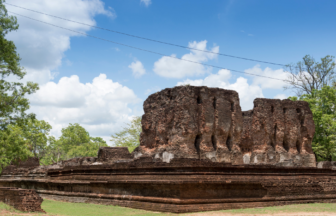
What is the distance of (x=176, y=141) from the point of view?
1755cm

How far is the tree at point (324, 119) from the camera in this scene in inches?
1016

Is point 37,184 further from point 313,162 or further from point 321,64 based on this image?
point 321,64

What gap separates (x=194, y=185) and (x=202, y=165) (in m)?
0.75

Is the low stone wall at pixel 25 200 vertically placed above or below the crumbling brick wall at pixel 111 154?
below

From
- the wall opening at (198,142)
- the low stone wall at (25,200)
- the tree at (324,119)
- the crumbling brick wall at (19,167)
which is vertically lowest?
the low stone wall at (25,200)

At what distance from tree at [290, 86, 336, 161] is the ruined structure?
7.65 ft

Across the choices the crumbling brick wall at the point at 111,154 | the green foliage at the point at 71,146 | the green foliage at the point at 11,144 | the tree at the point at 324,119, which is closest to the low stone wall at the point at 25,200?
the green foliage at the point at 11,144

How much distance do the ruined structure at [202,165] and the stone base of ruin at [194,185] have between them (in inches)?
1.1

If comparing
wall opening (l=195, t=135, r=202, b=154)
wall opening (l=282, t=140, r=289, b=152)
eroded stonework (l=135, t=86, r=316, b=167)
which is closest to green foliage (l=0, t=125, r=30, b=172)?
eroded stonework (l=135, t=86, r=316, b=167)

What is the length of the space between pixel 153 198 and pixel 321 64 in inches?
1009

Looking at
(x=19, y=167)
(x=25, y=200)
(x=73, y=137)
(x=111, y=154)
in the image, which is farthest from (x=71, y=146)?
(x=25, y=200)

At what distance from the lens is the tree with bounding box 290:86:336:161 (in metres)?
25.8

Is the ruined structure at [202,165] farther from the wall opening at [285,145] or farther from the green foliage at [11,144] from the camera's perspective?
the green foliage at [11,144]

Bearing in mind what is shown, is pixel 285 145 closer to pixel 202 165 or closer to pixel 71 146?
pixel 202 165
